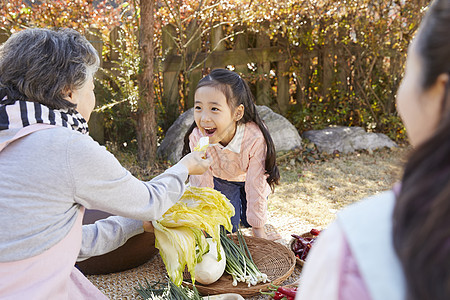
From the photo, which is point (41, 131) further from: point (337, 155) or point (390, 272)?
point (337, 155)

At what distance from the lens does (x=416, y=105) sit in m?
0.74

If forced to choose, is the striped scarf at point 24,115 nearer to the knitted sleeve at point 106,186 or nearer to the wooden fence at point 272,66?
the knitted sleeve at point 106,186

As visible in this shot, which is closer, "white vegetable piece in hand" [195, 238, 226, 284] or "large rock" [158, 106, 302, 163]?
"white vegetable piece in hand" [195, 238, 226, 284]

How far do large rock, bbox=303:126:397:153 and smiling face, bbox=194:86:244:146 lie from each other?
287 cm

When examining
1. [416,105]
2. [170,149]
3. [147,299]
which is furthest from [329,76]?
[416,105]

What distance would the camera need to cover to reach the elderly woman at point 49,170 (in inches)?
66.9

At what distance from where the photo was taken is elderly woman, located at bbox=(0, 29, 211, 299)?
5.57 ft

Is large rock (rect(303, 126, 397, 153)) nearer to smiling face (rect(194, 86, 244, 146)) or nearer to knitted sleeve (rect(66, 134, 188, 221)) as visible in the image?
smiling face (rect(194, 86, 244, 146))

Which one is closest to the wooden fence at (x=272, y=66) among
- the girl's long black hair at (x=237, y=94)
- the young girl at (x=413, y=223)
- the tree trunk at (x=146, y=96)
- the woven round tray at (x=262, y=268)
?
the tree trunk at (x=146, y=96)

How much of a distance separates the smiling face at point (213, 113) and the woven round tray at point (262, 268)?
0.72 m

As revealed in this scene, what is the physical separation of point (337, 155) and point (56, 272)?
4495 millimetres

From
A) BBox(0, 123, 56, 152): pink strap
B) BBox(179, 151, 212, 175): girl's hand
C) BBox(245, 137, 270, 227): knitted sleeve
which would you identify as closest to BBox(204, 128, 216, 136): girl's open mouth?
BBox(245, 137, 270, 227): knitted sleeve

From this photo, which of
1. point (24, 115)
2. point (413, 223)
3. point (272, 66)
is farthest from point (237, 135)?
point (272, 66)

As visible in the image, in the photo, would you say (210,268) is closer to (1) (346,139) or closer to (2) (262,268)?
(2) (262,268)
